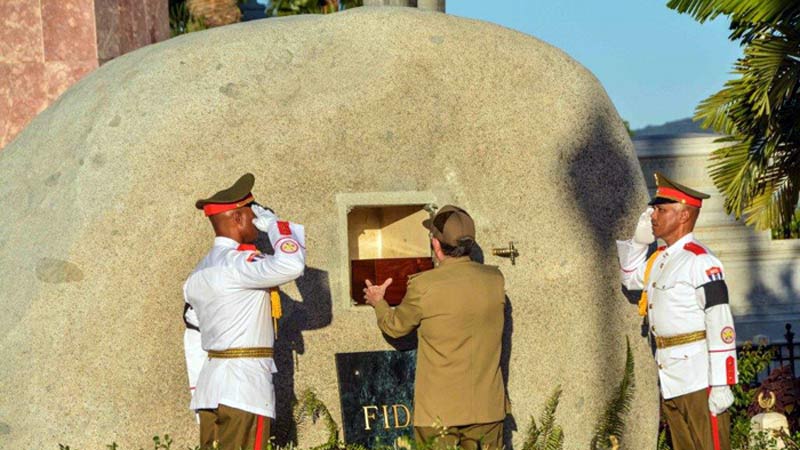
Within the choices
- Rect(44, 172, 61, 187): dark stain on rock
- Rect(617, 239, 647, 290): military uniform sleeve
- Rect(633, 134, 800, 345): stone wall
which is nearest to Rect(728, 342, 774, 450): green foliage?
Rect(617, 239, 647, 290): military uniform sleeve

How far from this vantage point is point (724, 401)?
7688mm

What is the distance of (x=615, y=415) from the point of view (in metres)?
8.33

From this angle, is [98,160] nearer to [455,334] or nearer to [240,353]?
[240,353]

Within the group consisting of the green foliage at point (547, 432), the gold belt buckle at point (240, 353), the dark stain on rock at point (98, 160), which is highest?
the dark stain on rock at point (98, 160)

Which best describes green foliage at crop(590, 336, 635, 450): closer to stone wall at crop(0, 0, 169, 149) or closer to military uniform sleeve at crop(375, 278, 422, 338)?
military uniform sleeve at crop(375, 278, 422, 338)

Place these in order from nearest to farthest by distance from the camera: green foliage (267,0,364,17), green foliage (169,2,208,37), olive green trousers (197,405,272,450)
Answer: olive green trousers (197,405,272,450)
green foliage (267,0,364,17)
green foliage (169,2,208,37)

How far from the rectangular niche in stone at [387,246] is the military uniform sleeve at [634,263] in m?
1.12

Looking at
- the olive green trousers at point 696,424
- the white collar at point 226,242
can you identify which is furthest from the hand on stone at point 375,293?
the olive green trousers at point 696,424

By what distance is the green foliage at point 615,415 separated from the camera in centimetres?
827

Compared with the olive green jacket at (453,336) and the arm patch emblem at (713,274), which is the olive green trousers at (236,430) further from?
the arm patch emblem at (713,274)

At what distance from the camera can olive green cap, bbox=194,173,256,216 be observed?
713cm

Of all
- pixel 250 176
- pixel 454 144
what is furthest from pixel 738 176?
pixel 250 176

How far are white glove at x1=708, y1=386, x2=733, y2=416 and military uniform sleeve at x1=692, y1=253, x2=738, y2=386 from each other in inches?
1.4

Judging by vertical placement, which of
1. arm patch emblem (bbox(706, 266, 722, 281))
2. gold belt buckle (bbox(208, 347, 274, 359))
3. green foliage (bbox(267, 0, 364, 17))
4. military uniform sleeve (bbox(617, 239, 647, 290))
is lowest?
gold belt buckle (bbox(208, 347, 274, 359))
